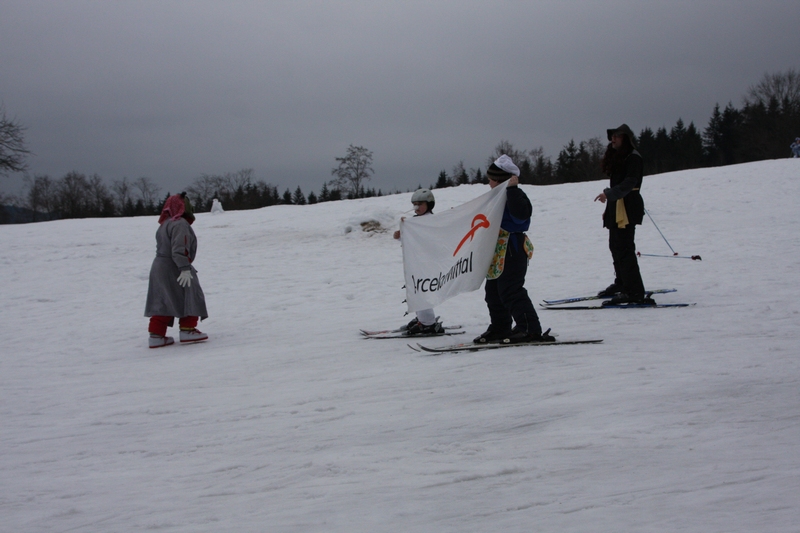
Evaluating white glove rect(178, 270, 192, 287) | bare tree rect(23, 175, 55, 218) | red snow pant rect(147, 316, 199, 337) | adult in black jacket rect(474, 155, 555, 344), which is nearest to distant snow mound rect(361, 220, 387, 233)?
red snow pant rect(147, 316, 199, 337)

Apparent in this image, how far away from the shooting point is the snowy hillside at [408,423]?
2.53m

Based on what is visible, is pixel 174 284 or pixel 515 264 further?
pixel 174 284

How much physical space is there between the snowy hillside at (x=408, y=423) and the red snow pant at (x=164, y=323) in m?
0.30

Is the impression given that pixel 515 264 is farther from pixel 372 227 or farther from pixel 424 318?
pixel 372 227

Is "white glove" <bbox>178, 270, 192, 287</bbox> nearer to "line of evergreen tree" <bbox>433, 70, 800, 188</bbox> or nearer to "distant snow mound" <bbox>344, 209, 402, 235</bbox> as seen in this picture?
"distant snow mound" <bbox>344, 209, 402, 235</bbox>

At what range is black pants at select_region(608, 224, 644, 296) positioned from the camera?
763 centimetres

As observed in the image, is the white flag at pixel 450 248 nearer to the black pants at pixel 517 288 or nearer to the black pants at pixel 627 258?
the black pants at pixel 517 288

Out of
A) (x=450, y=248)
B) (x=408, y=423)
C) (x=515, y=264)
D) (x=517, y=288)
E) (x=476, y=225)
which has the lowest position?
(x=408, y=423)

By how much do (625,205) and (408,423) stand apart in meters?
5.34

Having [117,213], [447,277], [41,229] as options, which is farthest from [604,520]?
[117,213]

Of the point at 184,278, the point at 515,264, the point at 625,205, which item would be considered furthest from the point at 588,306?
the point at 184,278

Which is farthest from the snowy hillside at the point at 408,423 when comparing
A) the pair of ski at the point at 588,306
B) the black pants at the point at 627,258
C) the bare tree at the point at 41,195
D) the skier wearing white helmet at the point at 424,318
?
the bare tree at the point at 41,195

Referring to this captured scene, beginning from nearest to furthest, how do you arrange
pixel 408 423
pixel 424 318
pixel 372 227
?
pixel 408 423 → pixel 424 318 → pixel 372 227

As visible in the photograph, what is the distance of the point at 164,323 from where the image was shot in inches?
292
